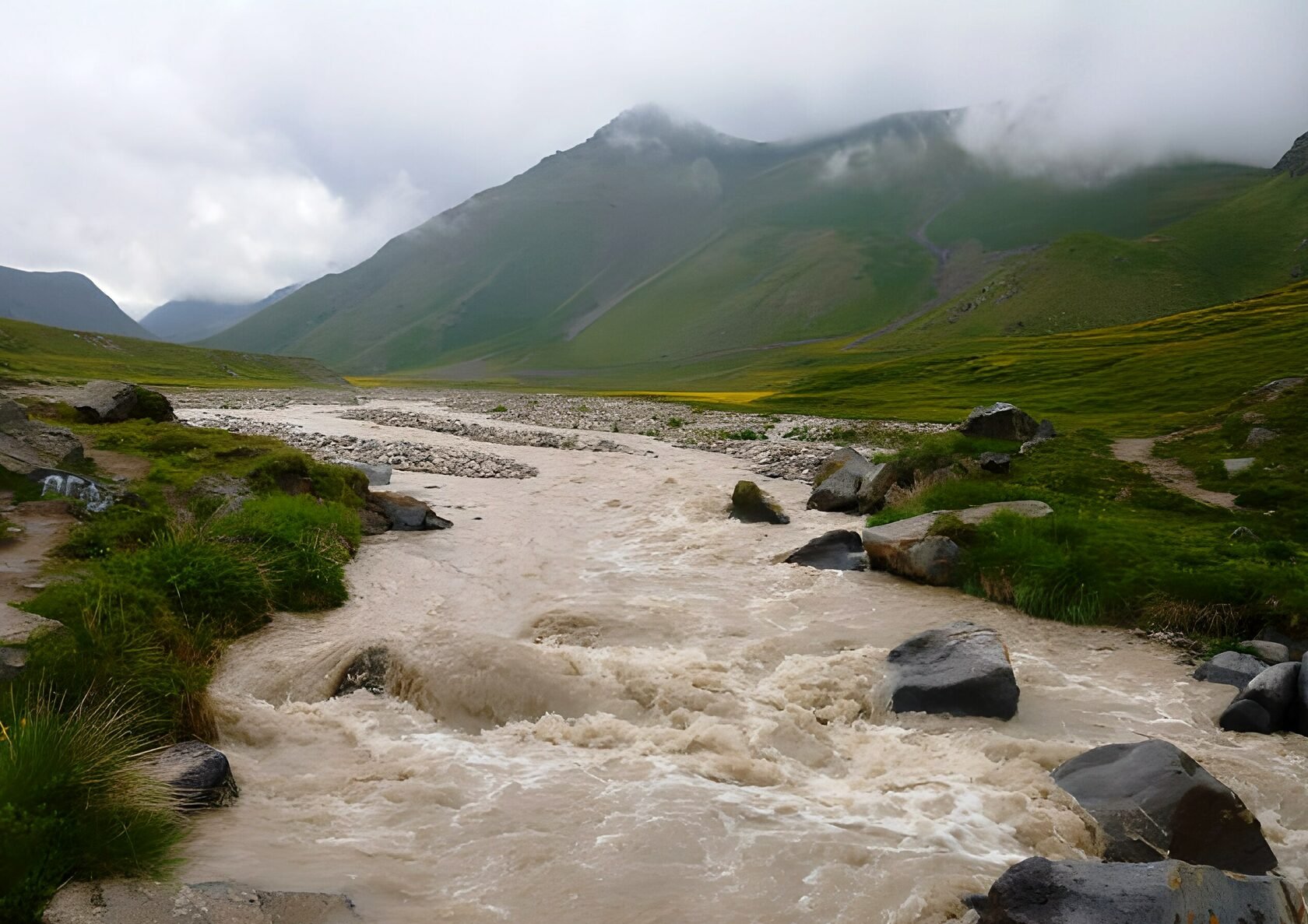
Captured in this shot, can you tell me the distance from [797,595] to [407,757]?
10476mm

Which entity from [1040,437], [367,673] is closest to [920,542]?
[367,673]

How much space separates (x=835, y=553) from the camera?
21188 mm

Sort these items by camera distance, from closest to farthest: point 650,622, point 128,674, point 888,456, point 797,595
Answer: point 128,674, point 650,622, point 797,595, point 888,456

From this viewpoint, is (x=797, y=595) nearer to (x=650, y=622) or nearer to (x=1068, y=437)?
(x=650, y=622)

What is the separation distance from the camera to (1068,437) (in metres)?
36.2

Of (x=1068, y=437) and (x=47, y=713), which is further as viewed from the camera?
(x=1068, y=437)

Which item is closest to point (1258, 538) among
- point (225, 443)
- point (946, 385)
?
point (225, 443)

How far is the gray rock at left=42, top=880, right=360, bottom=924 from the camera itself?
251 inches

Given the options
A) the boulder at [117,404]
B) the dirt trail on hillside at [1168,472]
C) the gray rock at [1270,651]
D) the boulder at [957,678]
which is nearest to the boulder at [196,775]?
the boulder at [957,678]

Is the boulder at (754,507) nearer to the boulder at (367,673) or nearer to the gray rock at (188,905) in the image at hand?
the boulder at (367,673)

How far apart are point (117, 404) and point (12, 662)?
94.7 feet

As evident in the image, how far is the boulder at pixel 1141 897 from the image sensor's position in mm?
5996

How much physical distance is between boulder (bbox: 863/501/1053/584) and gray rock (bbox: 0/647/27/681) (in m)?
17.5

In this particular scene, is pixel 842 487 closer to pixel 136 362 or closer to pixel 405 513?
pixel 405 513
